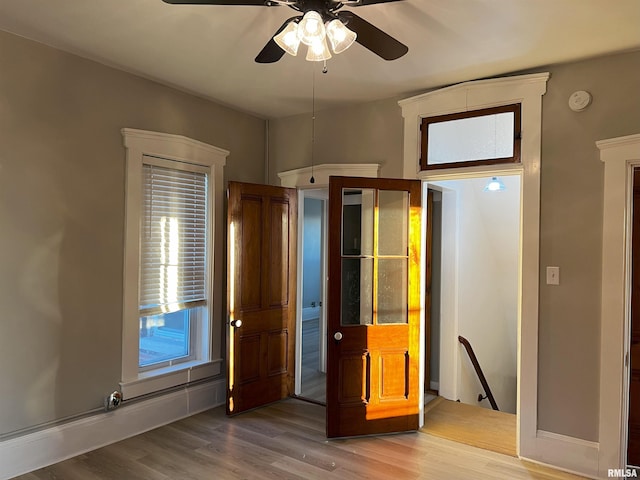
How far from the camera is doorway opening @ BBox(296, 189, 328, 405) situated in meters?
4.56

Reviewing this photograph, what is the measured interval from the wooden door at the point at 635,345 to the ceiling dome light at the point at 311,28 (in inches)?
108

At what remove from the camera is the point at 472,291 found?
15.9 ft

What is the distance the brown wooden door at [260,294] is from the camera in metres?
3.88

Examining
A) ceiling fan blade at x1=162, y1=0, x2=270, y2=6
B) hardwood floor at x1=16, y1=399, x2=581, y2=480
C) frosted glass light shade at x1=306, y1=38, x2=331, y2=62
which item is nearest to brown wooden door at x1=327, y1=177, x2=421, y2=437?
hardwood floor at x1=16, y1=399, x2=581, y2=480

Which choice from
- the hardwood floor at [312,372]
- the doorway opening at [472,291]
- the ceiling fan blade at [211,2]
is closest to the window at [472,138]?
the doorway opening at [472,291]

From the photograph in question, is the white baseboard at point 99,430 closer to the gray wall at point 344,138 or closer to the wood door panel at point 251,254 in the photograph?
the wood door panel at point 251,254

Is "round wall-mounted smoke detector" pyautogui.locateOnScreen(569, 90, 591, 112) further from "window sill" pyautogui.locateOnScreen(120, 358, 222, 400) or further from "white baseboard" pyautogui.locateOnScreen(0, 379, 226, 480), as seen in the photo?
"white baseboard" pyautogui.locateOnScreen(0, 379, 226, 480)

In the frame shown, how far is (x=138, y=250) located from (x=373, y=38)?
96.0 inches

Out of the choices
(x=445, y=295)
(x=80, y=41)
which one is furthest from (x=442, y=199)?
(x=80, y=41)

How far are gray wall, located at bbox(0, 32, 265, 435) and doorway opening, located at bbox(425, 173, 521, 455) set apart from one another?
9.11 feet

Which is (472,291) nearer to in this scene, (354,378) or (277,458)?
(354,378)

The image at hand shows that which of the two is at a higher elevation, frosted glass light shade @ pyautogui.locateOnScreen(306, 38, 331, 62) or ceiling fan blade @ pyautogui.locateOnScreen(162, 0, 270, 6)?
ceiling fan blade @ pyautogui.locateOnScreen(162, 0, 270, 6)

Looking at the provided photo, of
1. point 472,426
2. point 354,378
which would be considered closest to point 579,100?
point 354,378

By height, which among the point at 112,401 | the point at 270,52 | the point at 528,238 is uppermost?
the point at 270,52
